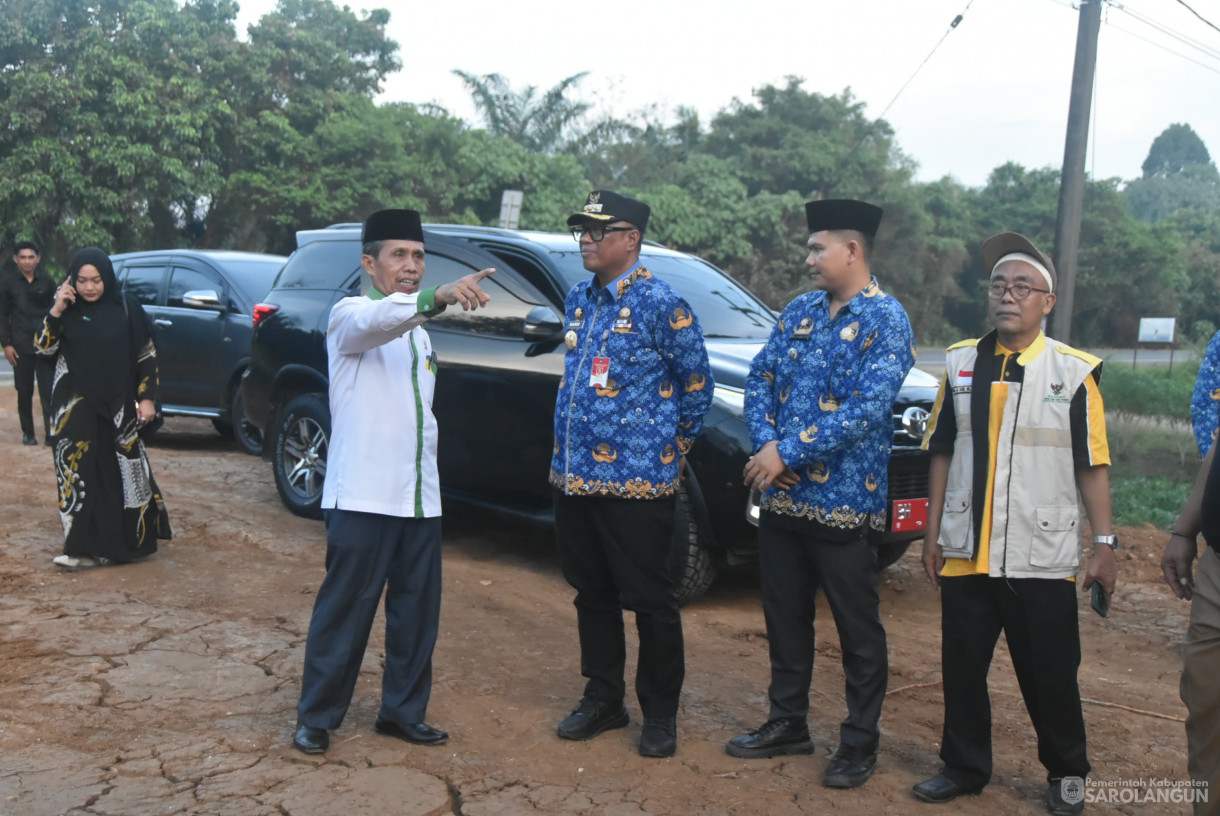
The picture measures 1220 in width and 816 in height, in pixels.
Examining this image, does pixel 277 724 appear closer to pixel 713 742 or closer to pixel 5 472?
pixel 713 742

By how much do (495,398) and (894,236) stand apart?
1180 inches

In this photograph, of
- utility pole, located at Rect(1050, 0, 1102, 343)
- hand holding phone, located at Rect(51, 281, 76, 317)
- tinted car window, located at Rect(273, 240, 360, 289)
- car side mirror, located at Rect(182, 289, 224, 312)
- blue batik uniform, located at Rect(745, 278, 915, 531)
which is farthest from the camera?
car side mirror, located at Rect(182, 289, 224, 312)

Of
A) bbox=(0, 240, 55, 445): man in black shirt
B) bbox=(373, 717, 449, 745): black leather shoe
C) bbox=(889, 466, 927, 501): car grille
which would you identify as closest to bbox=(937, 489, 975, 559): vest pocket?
bbox=(889, 466, 927, 501): car grille

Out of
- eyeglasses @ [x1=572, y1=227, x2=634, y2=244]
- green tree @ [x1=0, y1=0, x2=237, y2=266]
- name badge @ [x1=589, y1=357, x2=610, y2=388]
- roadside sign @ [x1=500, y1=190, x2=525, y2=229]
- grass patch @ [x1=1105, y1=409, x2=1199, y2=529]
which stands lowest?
grass patch @ [x1=1105, y1=409, x2=1199, y2=529]

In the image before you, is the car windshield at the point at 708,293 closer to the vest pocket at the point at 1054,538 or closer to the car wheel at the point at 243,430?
the vest pocket at the point at 1054,538

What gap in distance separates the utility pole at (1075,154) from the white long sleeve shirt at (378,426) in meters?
6.78

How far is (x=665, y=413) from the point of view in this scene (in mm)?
4000

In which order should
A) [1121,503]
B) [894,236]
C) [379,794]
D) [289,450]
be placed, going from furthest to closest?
1. [894,236]
2. [1121,503]
3. [289,450]
4. [379,794]

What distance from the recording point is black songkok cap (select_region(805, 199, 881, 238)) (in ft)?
12.5

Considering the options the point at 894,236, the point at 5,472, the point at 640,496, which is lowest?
the point at 5,472

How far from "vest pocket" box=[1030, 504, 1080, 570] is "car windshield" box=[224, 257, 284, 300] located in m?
8.15

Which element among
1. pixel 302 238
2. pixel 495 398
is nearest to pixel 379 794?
pixel 495 398

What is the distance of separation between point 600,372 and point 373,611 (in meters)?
1.20

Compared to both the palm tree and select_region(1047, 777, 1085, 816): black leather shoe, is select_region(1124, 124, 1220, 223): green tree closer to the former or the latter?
the palm tree
